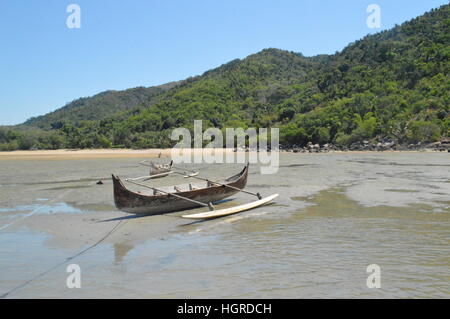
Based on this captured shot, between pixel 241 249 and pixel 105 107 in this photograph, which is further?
pixel 105 107

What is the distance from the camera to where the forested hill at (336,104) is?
181 ft

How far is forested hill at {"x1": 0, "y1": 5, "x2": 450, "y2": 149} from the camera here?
181 ft

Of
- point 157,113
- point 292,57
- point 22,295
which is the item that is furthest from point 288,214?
point 292,57

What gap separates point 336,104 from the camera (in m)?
68.1

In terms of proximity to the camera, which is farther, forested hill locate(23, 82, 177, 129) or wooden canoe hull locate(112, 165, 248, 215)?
forested hill locate(23, 82, 177, 129)

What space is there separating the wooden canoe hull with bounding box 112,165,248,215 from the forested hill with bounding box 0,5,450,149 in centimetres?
4236

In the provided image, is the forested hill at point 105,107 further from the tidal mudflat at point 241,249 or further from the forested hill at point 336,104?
the tidal mudflat at point 241,249

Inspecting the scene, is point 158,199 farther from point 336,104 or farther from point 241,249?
point 336,104

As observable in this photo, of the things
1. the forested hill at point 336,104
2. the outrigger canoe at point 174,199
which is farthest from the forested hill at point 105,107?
the outrigger canoe at point 174,199

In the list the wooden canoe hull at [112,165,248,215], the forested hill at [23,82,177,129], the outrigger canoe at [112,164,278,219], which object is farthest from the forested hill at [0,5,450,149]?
the forested hill at [23,82,177,129]

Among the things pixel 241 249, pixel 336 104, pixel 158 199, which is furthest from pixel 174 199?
pixel 336 104

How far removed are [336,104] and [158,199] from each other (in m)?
61.9

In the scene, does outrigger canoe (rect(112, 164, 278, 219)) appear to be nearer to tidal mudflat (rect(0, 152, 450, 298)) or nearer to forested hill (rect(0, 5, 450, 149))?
tidal mudflat (rect(0, 152, 450, 298))
